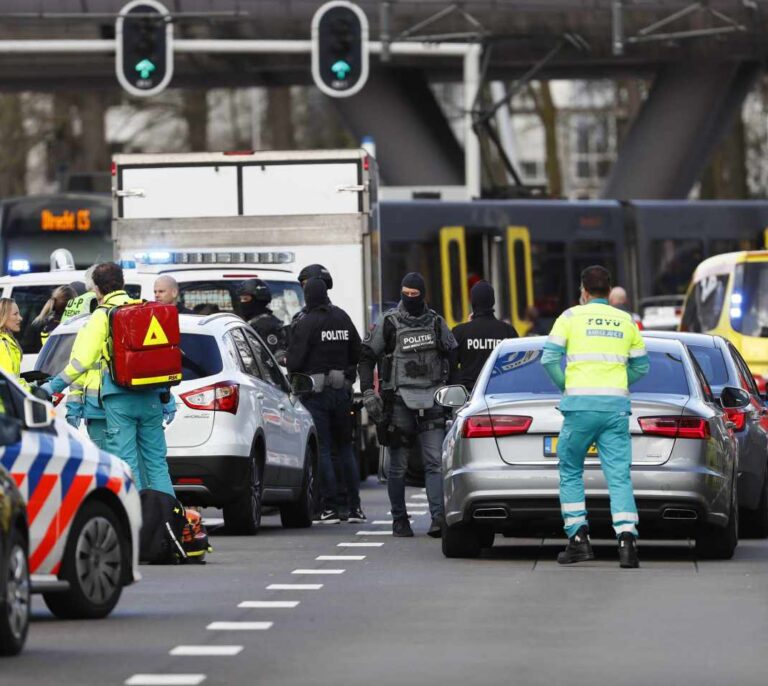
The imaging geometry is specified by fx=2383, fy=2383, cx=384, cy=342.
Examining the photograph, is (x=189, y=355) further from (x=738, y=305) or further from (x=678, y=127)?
(x=678, y=127)

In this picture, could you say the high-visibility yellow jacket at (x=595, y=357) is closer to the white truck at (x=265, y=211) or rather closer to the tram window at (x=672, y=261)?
the white truck at (x=265, y=211)

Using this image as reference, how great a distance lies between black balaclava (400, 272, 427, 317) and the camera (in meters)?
16.0

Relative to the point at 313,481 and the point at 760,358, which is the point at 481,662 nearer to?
the point at 313,481

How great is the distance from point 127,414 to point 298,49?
2345 centimetres

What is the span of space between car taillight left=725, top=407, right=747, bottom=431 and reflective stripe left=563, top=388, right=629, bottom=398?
283cm

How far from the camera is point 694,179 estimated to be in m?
44.6

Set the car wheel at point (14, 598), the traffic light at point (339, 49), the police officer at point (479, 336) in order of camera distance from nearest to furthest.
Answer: the car wheel at point (14, 598)
the police officer at point (479, 336)
the traffic light at point (339, 49)

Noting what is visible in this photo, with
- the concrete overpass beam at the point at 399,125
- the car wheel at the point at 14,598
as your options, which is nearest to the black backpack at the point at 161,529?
the car wheel at the point at 14,598

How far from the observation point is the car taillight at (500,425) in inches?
540

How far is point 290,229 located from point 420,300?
23.2ft

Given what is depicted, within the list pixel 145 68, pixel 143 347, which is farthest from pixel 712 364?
pixel 145 68

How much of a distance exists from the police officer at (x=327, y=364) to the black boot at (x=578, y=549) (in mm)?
4145

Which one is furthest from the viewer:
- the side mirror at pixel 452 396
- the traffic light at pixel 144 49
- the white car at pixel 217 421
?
the traffic light at pixel 144 49

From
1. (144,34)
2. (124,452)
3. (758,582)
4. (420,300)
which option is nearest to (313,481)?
(420,300)
